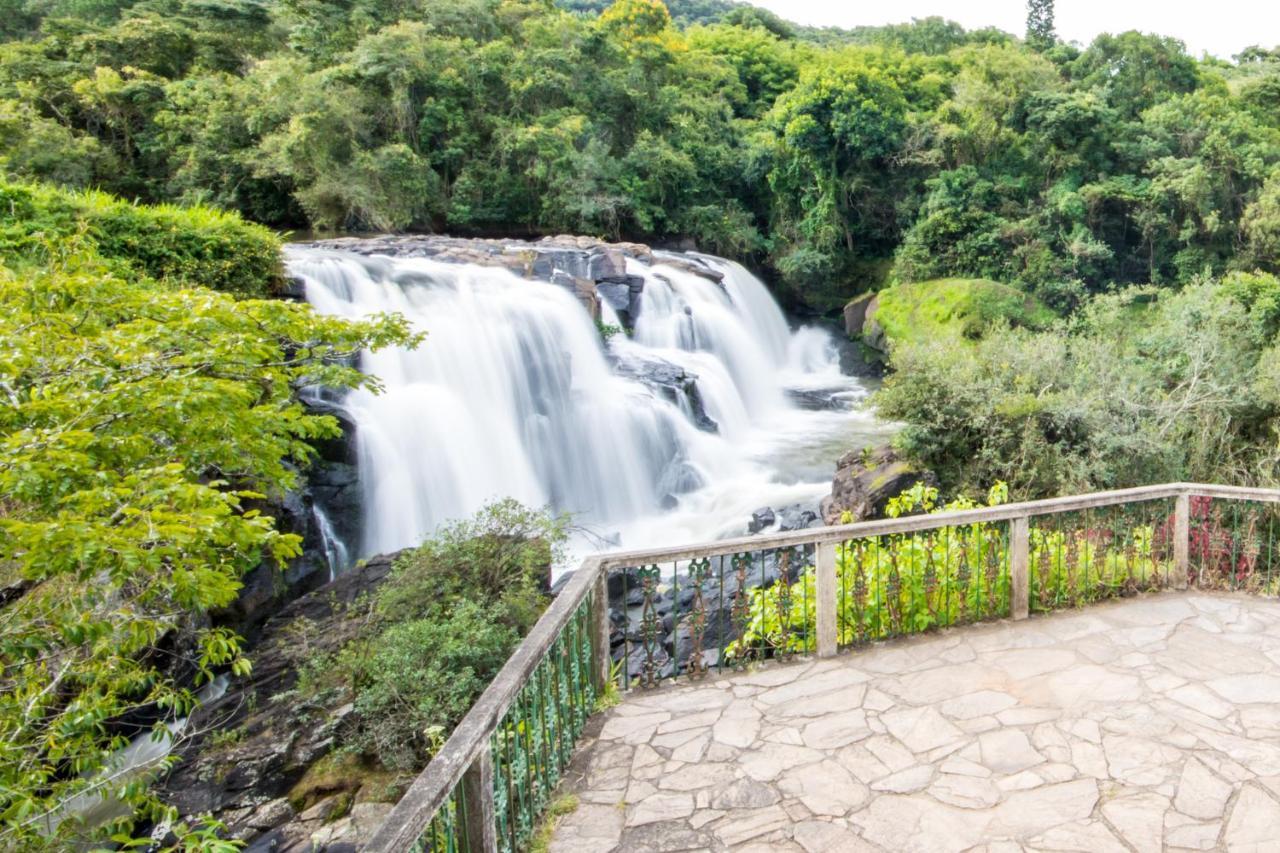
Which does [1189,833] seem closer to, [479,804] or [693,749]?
[693,749]

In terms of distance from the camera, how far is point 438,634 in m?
6.60

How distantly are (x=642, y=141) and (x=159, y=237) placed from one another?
731 inches

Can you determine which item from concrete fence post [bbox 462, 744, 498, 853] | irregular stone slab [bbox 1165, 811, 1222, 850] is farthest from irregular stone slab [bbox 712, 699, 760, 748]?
irregular stone slab [bbox 1165, 811, 1222, 850]

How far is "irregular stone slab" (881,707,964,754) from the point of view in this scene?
3.83 m

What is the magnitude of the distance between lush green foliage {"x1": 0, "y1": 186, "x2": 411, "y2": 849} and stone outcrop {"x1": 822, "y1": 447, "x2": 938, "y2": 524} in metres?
8.05

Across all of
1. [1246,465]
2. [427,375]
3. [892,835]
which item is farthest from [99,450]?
[1246,465]

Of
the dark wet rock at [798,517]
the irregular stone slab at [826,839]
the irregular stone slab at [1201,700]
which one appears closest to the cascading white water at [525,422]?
the dark wet rock at [798,517]

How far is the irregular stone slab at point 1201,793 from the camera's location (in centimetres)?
320

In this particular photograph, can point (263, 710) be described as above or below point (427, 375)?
below

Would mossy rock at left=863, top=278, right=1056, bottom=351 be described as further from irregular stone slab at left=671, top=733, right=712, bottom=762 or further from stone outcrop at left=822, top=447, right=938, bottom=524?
irregular stone slab at left=671, top=733, right=712, bottom=762

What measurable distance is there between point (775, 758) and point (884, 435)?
45.7 feet

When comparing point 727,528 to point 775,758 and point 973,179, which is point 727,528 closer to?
point 775,758

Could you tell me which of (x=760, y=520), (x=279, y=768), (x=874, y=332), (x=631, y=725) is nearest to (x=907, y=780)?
(x=631, y=725)

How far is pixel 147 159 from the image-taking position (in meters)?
24.1
